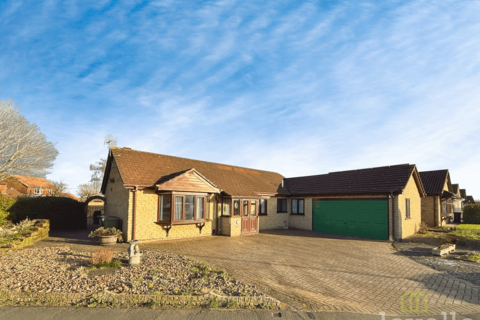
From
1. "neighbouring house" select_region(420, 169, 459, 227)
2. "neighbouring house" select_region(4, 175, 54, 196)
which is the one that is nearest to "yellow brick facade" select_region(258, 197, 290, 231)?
"neighbouring house" select_region(420, 169, 459, 227)

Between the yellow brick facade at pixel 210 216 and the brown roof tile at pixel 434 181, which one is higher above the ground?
the brown roof tile at pixel 434 181

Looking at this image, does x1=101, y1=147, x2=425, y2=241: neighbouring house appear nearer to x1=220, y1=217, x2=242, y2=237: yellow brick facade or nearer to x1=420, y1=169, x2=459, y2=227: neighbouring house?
x1=220, y1=217, x2=242, y2=237: yellow brick facade

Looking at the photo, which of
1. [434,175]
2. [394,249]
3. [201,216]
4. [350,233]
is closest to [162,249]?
[201,216]

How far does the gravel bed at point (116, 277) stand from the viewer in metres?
6.81

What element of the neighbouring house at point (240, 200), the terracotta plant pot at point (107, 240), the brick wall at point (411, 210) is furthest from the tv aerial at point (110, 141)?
the brick wall at point (411, 210)

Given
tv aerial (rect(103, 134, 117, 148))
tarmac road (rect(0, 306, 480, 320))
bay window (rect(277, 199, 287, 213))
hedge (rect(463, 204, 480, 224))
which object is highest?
tv aerial (rect(103, 134, 117, 148))

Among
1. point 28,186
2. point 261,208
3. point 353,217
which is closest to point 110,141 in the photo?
point 261,208

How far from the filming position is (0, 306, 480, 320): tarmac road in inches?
220

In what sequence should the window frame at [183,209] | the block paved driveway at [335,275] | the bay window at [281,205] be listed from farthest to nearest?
the bay window at [281,205]
the window frame at [183,209]
the block paved driveway at [335,275]

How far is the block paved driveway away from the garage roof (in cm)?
458

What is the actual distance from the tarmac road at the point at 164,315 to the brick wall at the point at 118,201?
8.74 m

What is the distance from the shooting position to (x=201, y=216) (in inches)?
661

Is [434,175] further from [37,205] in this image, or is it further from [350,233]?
[37,205]

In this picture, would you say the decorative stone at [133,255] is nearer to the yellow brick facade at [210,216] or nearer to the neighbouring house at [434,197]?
the yellow brick facade at [210,216]
